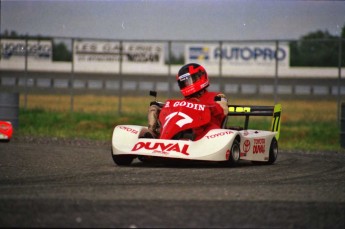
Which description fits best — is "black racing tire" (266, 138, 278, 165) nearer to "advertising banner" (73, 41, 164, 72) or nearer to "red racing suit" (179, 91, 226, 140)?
"red racing suit" (179, 91, 226, 140)

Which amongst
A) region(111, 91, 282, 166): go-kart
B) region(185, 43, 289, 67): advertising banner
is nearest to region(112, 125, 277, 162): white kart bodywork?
region(111, 91, 282, 166): go-kart

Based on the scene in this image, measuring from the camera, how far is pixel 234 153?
11.6 metres

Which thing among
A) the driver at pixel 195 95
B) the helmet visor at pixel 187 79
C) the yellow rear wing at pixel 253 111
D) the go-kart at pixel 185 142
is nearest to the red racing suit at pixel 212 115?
the driver at pixel 195 95

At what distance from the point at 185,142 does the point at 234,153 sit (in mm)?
817

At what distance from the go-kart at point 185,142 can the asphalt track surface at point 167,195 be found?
0.20 meters

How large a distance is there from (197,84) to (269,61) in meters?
18.8

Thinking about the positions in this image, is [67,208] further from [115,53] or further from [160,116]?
[115,53]

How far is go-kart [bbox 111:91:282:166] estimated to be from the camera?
11.1 metres

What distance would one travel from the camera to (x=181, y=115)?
1160 cm

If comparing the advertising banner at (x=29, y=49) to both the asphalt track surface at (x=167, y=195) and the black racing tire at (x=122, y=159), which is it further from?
the black racing tire at (x=122, y=159)

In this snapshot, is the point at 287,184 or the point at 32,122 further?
the point at 32,122

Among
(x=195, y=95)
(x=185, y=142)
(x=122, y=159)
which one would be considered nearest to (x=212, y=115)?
(x=195, y=95)

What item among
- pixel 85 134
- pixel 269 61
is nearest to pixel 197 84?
pixel 85 134

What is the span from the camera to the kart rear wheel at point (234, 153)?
11484 millimetres
